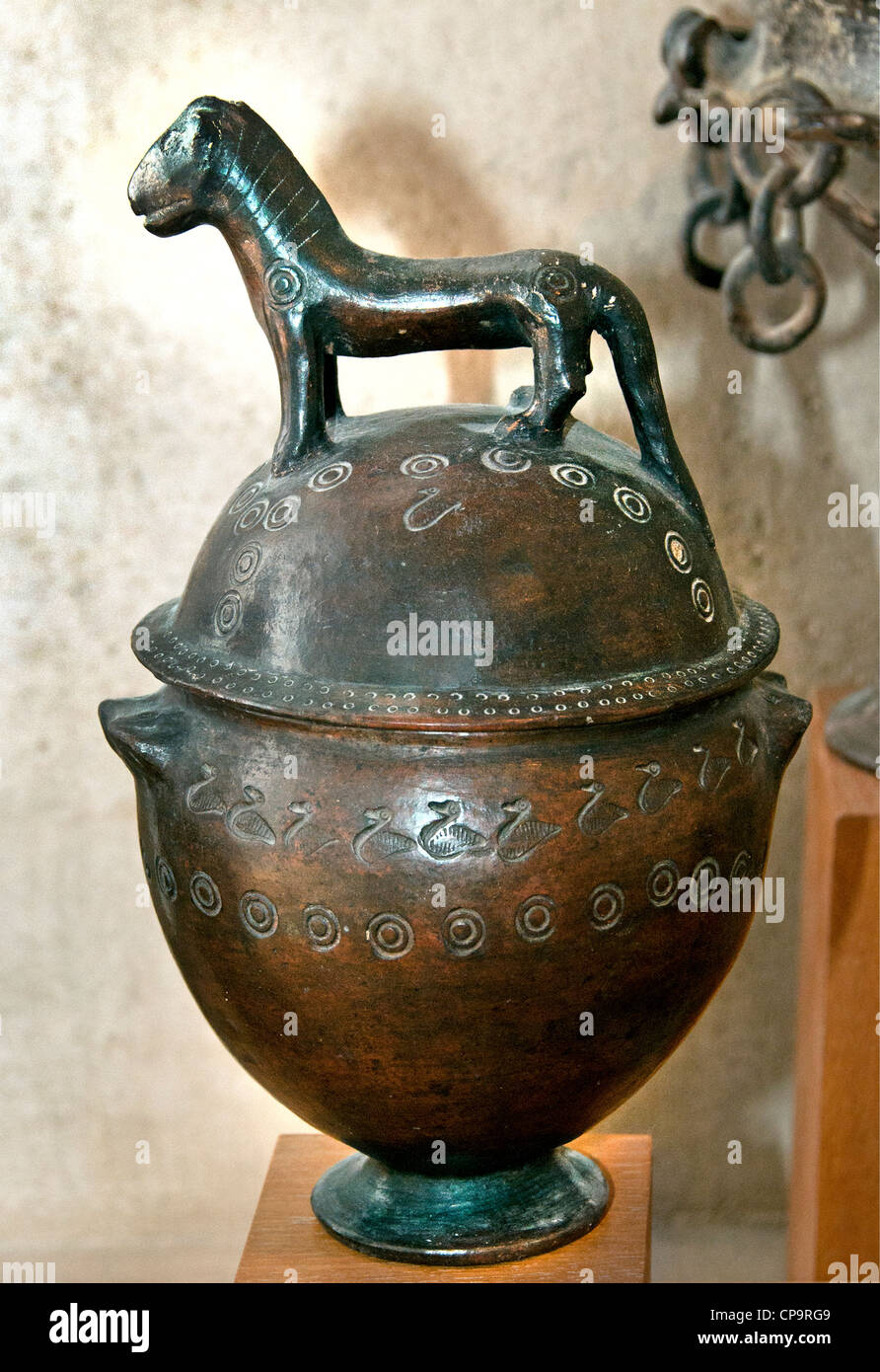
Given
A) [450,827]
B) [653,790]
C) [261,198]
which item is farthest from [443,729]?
[261,198]

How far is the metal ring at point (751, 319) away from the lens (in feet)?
5.59

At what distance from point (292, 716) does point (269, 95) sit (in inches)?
39.2

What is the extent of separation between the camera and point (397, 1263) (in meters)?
1.28

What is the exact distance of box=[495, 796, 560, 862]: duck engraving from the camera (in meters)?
1.08

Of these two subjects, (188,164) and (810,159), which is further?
(810,159)

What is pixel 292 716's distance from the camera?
3.56ft

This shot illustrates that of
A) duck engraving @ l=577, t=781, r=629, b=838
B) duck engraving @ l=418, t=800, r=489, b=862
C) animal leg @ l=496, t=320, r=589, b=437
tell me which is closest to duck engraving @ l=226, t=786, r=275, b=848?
duck engraving @ l=418, t=800, r=489, b=862

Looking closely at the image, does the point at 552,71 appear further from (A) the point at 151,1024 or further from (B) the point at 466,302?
(A) the point at 151,1024

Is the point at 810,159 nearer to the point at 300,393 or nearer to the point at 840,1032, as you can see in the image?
the point at 300,393

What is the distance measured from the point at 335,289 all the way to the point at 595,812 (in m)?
0.46

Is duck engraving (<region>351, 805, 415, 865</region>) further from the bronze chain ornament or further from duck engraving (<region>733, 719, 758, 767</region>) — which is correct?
the bronze chain ornament

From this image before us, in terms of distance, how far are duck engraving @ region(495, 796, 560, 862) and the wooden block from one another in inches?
26.9

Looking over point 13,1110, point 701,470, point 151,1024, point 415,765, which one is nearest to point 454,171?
point 701,470

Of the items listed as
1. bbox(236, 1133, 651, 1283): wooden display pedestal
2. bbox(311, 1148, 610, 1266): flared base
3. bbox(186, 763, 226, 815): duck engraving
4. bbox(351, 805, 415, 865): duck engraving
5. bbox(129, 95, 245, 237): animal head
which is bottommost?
bbox(236, 1133, 651, 1283): wooden display pedestal
